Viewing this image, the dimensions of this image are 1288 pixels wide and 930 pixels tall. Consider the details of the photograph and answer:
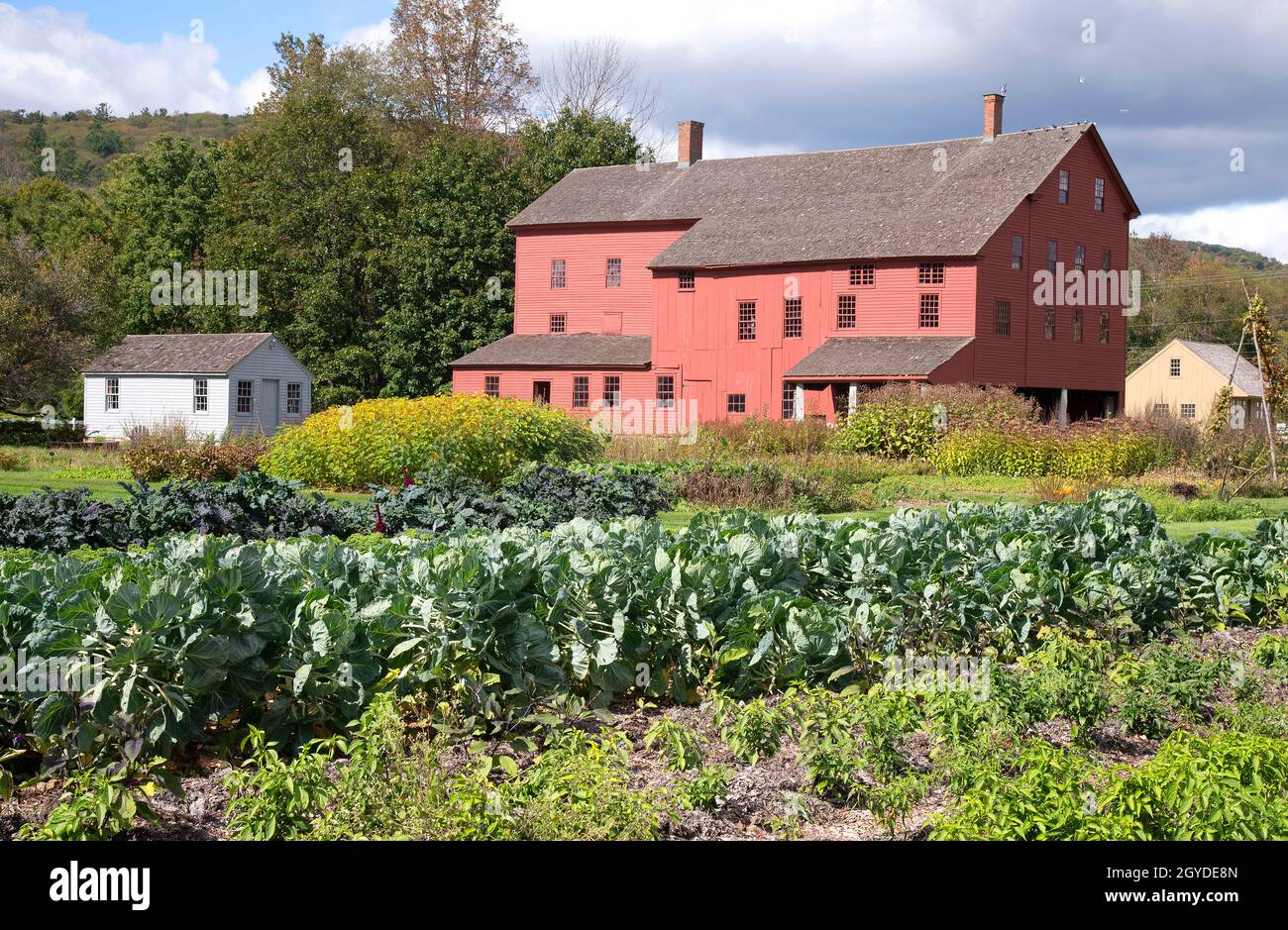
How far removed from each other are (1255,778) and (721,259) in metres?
36.1

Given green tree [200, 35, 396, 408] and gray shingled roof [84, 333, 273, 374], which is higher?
green tree [200, 35, 396, 408]

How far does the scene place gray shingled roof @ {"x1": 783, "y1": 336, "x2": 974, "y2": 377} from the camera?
1358 inches

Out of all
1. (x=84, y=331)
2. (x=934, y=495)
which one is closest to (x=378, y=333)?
(x=84, y=331)

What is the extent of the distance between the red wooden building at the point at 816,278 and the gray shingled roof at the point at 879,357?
7 centimetres

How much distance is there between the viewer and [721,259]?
132 feet

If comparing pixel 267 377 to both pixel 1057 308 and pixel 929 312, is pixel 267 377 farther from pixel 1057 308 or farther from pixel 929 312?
pixel 1057 308

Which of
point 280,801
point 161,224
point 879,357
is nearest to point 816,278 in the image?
point 879,357

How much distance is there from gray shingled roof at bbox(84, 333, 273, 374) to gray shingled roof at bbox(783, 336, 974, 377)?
18577mm

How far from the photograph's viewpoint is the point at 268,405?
43625mm

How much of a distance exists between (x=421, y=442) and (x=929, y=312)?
2136 centimetres

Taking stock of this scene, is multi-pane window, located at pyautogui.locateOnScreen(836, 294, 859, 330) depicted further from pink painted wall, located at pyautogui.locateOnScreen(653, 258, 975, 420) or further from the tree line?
the tree line

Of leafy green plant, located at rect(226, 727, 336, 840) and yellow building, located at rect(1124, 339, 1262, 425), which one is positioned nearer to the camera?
leafy green plant, located at rect(226, 727, 336, 840)

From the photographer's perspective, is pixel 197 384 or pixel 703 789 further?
pixel 197 384

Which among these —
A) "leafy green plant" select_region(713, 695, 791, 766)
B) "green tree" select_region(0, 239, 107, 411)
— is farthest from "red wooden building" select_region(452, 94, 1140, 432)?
"leafy green plant" select_region(713, 695, 791, 766)
